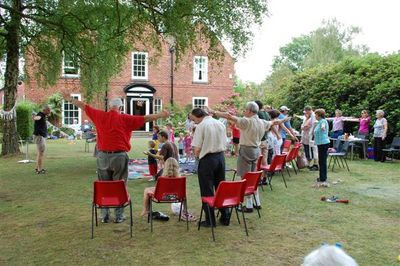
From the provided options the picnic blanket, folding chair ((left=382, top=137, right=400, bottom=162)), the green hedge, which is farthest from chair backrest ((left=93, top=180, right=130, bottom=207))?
the green hedge

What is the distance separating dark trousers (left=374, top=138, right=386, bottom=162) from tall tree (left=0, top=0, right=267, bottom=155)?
225 inches

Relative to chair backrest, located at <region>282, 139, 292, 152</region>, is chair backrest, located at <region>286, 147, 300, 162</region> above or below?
below

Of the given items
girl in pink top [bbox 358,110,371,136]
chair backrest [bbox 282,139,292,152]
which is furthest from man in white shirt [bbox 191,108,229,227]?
girl in pink top [bbox 358,110,371,136]

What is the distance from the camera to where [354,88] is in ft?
54.9

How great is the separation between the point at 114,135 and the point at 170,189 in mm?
1117

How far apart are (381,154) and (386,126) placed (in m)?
0.99

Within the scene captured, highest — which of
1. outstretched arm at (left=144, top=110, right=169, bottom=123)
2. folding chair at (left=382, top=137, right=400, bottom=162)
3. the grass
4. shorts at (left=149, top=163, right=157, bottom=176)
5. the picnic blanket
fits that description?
outstretched arm at (left=144, top=110, right=169, bottom=123)

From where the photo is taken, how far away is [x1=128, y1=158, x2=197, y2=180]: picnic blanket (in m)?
10.9

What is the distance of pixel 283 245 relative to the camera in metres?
5.21

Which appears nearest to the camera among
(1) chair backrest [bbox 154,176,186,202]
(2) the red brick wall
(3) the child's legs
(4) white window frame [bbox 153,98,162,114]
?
(1) chair backrest [bbox 154,176,186,202]

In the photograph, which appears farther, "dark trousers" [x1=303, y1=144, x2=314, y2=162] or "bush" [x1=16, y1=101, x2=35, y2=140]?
"bush" [x1=16, y1=101, x2=35, y2=140]

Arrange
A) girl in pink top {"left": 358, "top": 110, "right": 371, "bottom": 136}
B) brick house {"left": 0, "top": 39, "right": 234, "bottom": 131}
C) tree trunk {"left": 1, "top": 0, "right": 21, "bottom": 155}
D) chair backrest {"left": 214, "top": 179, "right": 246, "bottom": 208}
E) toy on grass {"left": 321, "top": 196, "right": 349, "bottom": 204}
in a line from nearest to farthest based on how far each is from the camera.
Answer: chair backrest {"left": 214, "top": 179, "right": 246, "bottom": 208} < toy on grass {"left": 321, "top": 196, "right": 349, "bottom": 204} < girl in pink top {"left": 358, "top": 110, "right": 371, "bottom": 136} < tree trunk {"left": 1, "top": 0, "right": 21, "bottom": 155} < brick house {"left": 0, "top": 39, "right": 234, "bottom": 131}

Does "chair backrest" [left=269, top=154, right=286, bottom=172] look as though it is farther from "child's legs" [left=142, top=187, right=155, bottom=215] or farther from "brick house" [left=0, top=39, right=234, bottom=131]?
"brick house" [left=0, top=39, right=234, bottom=131]

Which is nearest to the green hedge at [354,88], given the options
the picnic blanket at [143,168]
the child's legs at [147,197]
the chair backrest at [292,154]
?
the chair backrest at [292,154]
